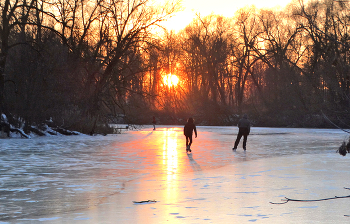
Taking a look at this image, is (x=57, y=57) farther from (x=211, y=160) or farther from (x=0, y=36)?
(x=211, y=160)

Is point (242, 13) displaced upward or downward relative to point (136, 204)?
upward

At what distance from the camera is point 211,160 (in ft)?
53.6

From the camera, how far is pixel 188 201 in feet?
27.3

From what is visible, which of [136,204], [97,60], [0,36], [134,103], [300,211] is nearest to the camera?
[300,211]

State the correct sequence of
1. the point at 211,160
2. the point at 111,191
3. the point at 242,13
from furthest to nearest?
1. the point at 242,13
2. the point at 211,160
3. the point at 111,191

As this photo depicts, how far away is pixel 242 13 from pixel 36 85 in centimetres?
4241

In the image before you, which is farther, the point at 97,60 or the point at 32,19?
the point at 97,60

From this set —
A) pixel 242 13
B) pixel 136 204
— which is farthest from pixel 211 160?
pixel 242 13

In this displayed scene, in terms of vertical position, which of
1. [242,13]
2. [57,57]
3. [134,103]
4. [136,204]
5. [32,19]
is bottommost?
[136,204]

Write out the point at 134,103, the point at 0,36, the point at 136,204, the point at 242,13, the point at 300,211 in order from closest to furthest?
the point at 300,211 < the point at 136,204 < the point at 0,36 < the point at 134,103 < the point at 242,13

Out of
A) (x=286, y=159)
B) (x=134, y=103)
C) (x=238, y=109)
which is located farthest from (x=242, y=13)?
(x=286, y=159)

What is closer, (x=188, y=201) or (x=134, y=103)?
(x=188, y=201)

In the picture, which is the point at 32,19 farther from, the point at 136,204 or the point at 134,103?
the point at 136,204

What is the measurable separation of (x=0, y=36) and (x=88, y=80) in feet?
22.6
